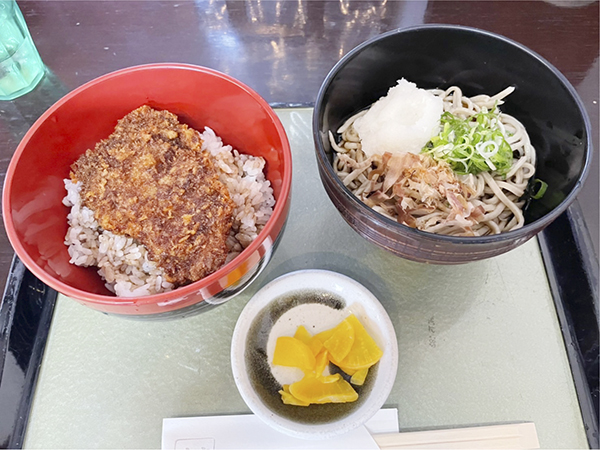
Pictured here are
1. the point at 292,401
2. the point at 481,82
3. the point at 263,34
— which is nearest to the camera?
the point at 292,401

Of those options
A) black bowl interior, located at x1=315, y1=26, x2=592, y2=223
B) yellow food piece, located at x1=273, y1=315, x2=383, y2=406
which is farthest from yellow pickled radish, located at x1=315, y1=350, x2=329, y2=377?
black bowl interior, located at x1=315, y1=26, x2=592, y2=223

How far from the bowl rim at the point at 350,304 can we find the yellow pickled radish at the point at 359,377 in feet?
0.11

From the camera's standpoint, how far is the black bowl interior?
3.92 feet

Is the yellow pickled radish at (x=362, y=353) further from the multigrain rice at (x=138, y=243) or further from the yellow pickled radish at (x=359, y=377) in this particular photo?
the multigrain rice at (x=138, y=243)

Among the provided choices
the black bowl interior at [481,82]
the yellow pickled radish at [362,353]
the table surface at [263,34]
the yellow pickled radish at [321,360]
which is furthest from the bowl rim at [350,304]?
the table surface at [263,34]

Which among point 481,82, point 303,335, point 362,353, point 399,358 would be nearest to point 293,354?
point 303,335

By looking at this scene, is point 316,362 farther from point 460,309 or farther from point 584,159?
point 584,159

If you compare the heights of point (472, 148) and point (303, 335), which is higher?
point (472, 148)

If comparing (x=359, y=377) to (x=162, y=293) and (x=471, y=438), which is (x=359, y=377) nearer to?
(x=471, y=438)

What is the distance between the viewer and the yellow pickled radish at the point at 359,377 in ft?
3.70

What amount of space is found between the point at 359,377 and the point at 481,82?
976mm

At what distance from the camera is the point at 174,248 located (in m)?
1.09

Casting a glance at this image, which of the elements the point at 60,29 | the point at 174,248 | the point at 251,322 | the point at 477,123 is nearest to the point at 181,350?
the point at 251,322

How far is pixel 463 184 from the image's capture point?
1.27m
